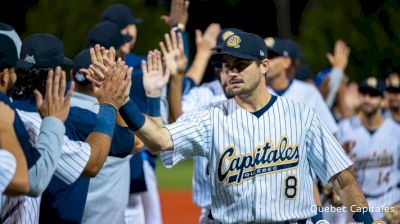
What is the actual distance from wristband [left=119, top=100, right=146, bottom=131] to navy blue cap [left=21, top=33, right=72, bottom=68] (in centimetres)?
57

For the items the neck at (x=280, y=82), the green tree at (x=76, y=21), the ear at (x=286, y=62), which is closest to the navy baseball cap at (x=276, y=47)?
the ear at (x=286, y=62)

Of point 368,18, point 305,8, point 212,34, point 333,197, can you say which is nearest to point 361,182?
point 333,197

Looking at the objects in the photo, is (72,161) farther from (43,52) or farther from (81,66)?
(81,66)

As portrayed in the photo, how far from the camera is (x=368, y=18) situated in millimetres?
22469

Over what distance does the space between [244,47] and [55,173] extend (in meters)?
1.44

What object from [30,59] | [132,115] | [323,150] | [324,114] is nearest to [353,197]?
[323,150]

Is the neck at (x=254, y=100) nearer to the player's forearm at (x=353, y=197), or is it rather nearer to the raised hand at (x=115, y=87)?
the player's forearm at (x=353, y=197)

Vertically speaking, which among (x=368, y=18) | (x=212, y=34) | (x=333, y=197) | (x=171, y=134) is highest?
(x=368, y=18)

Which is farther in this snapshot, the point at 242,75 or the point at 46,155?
the point at 242,75

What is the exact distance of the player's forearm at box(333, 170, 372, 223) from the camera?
548cm

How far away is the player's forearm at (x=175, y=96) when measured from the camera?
7480mm

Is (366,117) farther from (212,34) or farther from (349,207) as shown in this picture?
(349,207)

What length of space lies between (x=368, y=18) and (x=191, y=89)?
14927 millimetres

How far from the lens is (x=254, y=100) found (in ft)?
18.0
